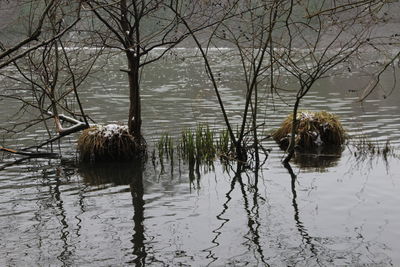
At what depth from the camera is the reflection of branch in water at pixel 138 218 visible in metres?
6.95

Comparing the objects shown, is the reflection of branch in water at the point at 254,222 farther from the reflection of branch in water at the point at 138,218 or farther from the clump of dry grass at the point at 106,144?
the clump of dry grass at the point at 106,144

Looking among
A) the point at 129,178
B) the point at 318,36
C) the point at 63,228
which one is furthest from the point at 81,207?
the point at 318,36

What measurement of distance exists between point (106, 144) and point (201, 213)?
4.37 metres

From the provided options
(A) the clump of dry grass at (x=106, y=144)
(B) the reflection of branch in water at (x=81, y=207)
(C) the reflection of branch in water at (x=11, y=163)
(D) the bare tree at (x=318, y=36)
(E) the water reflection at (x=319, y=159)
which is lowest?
(B) the reflection of branch in water at (x=81, y=207)

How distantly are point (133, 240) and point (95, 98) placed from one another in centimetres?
2103

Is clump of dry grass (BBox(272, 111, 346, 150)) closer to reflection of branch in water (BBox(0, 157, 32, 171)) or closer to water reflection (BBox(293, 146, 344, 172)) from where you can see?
water reflection (BBox(293, 146, 344, 172))

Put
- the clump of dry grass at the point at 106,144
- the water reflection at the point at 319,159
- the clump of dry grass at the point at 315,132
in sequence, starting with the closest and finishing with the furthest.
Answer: the water reflection at the point at 319,159 → the clump of dry grass at the point at 106,144 → the clump of dry grass at the point at 315,132

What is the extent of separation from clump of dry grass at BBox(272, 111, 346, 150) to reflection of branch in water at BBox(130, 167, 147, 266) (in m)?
4.02

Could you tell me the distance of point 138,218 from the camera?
8461 mm

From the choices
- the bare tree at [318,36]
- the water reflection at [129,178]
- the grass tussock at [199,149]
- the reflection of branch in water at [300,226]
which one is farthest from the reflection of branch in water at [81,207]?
the bare tree at [318,36]

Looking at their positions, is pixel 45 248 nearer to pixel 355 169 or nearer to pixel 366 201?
pixel 366 201

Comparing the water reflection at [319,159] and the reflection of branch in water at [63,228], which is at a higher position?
the water reflection at [319,159]

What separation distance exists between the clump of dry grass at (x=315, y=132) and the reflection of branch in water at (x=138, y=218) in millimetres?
4020

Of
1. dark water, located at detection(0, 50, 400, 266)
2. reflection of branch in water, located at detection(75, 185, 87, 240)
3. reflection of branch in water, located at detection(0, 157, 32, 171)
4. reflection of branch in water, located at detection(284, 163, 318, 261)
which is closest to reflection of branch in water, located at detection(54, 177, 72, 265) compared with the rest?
dark water, located at detection(0, 50, 400, 266)
